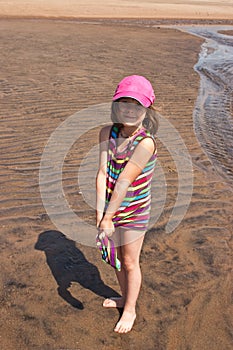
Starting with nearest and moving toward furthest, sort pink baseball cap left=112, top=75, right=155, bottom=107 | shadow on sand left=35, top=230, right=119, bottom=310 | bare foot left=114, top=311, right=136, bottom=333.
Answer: pink baseball cap left=112, top=75, right=155, bottom=107 < bare foot left=114, top=311, right=136, bottom=333 < shadow on sand left=35, top=230, right=119, bottom=310

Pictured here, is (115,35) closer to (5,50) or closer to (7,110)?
(5,50)

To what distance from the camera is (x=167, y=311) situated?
3445 mm

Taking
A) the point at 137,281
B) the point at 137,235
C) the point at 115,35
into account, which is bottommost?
the point at 115,35

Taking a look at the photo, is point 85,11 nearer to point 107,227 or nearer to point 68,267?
point 68,267

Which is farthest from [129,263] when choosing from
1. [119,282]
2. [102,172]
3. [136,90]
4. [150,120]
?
[136,90]

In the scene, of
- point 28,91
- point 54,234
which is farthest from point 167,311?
point 28,91

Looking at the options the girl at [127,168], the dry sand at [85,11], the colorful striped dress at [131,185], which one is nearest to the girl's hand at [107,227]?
the girl at [127,168]

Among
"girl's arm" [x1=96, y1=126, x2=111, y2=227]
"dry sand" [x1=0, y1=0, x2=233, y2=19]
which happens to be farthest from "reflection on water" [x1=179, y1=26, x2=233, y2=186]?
"dry sand" [x1=0, y1=0, x2=233, y2=19]

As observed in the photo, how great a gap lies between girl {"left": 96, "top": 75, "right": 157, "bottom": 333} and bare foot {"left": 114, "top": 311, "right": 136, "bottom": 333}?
16.7 inches

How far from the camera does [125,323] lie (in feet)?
10.5

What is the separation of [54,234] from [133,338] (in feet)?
5.07

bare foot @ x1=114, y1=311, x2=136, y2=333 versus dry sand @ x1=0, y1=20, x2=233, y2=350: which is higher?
bare foot @ x1=114, y1=311, x2=136, y2=333

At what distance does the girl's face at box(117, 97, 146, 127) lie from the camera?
8.64 feet

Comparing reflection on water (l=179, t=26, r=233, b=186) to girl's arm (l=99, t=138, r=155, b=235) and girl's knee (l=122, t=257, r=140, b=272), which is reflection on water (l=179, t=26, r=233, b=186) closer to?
girl's knee (l=122, t=257, r=140, b=272)
